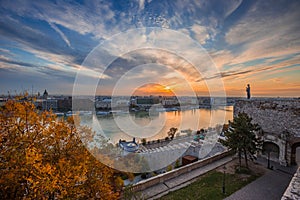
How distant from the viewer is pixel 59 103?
45438mm

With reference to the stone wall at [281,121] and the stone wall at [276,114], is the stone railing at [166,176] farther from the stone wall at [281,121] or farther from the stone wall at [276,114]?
the stone wall at [276,114]

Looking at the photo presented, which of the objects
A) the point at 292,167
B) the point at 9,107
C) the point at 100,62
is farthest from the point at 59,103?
the point at 292,167

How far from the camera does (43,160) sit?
3.87 metres

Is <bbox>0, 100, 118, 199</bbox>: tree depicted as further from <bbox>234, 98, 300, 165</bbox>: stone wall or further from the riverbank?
<bbox>234, 98, 300, 165</bbox>: stone wall

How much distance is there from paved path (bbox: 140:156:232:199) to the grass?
0.25 m

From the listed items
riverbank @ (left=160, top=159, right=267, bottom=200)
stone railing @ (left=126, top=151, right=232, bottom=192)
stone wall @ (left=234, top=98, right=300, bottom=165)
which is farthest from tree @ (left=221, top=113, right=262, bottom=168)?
stone wall @ (left=234, top=98, right=300, bottom=165)

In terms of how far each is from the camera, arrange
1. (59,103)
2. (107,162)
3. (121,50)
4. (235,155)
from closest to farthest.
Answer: (107,162), (235,155), (121,50), (59,103)

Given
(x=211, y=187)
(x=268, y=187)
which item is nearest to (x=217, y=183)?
(x=211, y=187)

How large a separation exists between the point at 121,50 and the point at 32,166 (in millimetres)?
8527

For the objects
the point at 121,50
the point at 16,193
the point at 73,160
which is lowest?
the point at 16,193

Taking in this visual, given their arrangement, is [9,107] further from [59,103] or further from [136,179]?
[59,103]

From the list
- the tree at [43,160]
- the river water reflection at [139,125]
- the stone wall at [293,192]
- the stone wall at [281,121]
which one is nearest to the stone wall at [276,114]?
the stone wall at [281,121]

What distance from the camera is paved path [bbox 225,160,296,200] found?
17.9ft

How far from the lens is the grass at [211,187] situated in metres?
5.56
